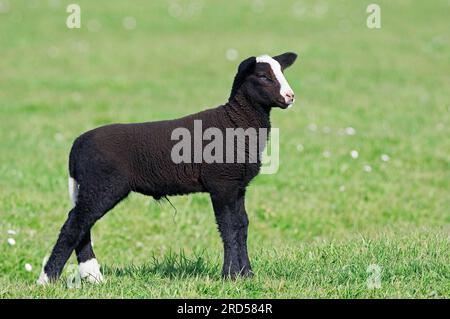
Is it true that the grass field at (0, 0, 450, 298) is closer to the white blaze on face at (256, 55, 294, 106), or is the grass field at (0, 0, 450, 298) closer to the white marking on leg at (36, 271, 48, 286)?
the white marking on leg at (36, 271, 48, 286)

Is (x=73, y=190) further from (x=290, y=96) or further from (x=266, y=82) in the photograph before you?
(x=290, y=96)

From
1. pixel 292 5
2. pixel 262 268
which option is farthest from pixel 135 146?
pixel 292 5

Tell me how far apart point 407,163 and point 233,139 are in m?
7.65

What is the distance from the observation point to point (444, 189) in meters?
13.1

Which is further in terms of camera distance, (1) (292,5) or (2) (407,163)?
(1) (292,5)

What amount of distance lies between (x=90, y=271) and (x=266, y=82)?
218 centimetres

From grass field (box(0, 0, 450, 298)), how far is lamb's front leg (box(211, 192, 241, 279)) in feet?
0.57

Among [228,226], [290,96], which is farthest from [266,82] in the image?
[228,226]

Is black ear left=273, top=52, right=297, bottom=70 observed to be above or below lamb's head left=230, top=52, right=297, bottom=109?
above

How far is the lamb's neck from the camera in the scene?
280 inches

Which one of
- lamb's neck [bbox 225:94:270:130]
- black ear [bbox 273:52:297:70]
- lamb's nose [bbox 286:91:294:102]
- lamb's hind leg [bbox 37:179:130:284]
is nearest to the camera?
lamb's nose [bbox 286:91:294:102]

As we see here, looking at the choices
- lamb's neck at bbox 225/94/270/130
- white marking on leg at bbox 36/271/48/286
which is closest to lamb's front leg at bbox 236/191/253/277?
lamb's neck at bbox 225/94/270/130

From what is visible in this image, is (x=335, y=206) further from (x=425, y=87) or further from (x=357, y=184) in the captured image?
(x=425, y=87)

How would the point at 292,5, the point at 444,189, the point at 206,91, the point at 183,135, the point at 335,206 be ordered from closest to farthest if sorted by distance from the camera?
1. the point at 183,135
2. the point at 335,206
3. the point at 444,189
4. the point at 206,91
5. the point at 292,5
